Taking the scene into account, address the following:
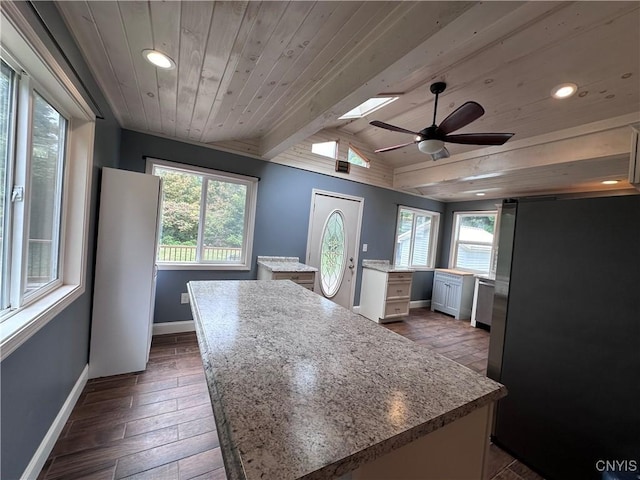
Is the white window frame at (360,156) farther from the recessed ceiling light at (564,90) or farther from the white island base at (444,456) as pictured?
the white island base at (444,456)

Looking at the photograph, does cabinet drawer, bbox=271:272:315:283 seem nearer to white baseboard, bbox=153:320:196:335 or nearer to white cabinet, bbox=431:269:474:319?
white baseboard, bbox=153:320:196:335

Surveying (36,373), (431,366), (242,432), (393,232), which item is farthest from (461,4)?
(393,232)

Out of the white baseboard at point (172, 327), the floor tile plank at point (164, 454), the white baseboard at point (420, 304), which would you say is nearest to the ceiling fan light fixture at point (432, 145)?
the floor tile plank at point (164, 454)

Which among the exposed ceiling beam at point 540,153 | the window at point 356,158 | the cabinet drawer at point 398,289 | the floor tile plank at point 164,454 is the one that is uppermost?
the window at point 356,158

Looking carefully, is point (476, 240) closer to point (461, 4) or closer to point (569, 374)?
point (569, 374)

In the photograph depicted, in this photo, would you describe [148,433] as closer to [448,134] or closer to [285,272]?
[285,272]

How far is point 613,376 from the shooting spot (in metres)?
1.38

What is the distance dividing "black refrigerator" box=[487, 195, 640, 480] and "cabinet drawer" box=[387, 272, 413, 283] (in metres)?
2.27

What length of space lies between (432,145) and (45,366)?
3093 mm

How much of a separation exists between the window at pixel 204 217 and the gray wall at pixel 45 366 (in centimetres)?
101

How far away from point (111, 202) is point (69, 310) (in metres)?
0.91

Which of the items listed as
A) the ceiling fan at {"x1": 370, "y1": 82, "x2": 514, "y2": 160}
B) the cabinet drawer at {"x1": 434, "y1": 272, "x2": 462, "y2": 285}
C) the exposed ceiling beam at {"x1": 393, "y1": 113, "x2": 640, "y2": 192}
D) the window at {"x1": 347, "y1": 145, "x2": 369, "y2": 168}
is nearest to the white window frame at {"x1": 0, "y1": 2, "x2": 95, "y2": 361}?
the ceiling fan at {"x1": 370, "y1": 82, "x2": 514, "y2": 160}

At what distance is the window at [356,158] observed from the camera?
174 inches

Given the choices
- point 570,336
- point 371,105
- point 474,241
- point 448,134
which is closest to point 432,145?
point 448,134
